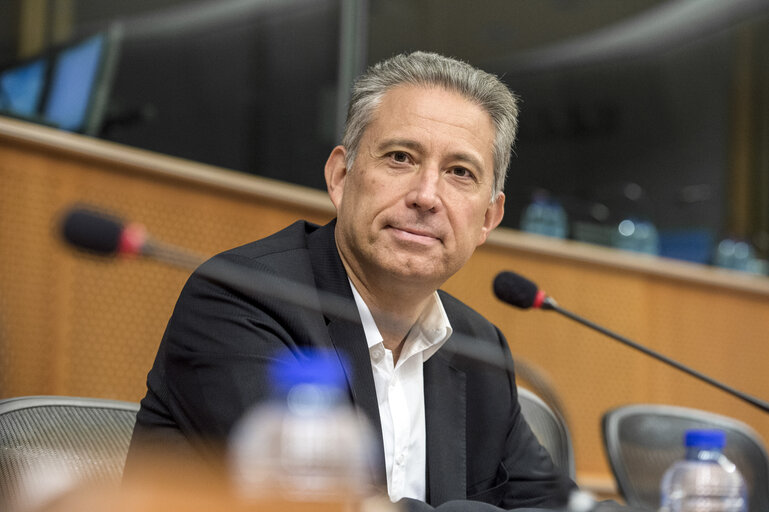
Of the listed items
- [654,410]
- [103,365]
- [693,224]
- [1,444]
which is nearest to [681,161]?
[693,224]

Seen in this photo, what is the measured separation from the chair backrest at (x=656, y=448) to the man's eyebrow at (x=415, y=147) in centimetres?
78

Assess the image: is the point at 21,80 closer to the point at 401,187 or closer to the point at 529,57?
the point at 401,187

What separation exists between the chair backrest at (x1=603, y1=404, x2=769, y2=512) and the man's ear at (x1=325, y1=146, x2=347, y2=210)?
0.82 meters

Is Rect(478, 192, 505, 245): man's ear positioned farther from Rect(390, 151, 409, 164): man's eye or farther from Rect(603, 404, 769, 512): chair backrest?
Rect(603, 404, 769, 512): chair backrest

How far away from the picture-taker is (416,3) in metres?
6.20

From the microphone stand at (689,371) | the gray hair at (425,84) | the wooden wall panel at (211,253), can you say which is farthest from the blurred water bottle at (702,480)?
the wooden wall panel at (211,253)

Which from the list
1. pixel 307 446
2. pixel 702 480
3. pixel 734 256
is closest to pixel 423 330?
pixel 702 480

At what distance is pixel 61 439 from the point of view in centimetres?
132

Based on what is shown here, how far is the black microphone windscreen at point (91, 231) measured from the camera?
33.5 inches

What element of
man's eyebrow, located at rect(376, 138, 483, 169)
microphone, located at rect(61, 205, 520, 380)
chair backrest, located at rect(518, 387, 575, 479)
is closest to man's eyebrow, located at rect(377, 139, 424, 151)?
man's eyebrow, located at rect(376, 138, 483, 169)

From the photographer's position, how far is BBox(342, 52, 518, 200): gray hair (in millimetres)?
1638

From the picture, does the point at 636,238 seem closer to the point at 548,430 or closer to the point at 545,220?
the point at 545,220

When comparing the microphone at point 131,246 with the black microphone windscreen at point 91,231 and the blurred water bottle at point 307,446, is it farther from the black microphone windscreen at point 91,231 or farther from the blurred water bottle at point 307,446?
the blurred water bottle at point 307,446

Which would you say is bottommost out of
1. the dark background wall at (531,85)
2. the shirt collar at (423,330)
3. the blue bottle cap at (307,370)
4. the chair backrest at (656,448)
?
the chair backrest at (656,448)
